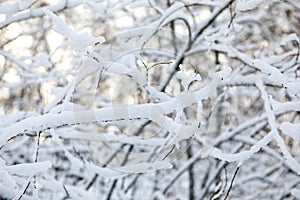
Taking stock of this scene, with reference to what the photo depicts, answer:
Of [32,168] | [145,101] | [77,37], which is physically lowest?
[145,101]

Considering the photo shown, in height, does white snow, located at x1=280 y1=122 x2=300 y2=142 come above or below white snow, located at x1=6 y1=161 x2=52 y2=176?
below

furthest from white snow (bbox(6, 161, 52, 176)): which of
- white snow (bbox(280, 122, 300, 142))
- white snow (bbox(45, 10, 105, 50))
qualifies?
white snow (bbox(280, 122, 300, 142))

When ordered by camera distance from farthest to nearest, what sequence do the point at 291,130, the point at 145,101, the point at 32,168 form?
the point at 145,101, the point at 291,130, the point at 32,168

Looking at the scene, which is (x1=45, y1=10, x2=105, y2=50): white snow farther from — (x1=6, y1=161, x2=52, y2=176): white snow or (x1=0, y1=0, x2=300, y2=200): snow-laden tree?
(x1=6, y1=161, x2=52, y2=176): white snow

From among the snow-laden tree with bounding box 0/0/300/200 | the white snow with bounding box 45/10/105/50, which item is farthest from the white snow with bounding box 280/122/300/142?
the white snow with bounding box 45/10/105/50

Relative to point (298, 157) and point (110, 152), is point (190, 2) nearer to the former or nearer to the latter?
point (110, 152)

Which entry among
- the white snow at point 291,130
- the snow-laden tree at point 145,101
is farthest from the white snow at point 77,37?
the white snow at point 291,130

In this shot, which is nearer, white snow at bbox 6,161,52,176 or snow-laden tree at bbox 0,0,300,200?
white snow at bbox 6,161,52,176

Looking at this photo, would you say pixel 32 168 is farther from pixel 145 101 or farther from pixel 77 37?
pixel 145 101

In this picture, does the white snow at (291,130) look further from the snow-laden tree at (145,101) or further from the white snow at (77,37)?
the white snow at (77,37)

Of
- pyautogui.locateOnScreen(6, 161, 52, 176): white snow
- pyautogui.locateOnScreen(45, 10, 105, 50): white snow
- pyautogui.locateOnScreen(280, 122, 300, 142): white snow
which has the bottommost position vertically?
pyautogui.locateOnScreen(280, 122, 300, 142): white snow

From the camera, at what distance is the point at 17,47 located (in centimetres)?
405

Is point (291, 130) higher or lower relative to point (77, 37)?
lower

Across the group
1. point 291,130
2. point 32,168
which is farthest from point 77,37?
point 291,130
